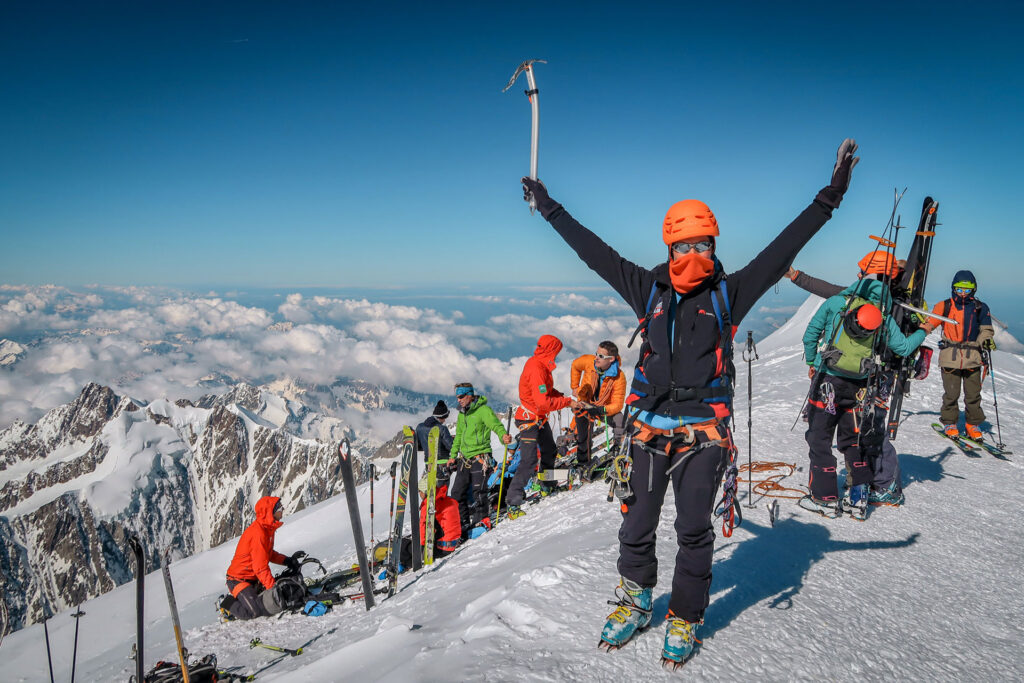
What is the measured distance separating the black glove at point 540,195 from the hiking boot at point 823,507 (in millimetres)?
5257

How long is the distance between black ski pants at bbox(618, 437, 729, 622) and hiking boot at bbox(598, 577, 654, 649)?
0.09 metres

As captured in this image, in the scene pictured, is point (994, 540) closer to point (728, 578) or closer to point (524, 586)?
point (728, 578)

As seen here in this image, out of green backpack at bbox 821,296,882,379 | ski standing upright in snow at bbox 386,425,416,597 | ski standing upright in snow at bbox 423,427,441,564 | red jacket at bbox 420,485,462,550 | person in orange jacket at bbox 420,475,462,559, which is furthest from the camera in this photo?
red jacket at bbox 420,485,462,550

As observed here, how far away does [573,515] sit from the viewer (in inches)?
297

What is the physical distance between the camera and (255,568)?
8.69 meters

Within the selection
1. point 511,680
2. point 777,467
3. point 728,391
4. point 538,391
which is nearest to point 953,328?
point 777,467

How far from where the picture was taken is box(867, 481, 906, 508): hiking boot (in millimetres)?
6719

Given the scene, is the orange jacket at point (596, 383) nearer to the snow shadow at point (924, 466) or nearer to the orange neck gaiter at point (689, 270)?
the snow shadow at point (924, 466)

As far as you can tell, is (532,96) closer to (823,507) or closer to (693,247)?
(693,247)

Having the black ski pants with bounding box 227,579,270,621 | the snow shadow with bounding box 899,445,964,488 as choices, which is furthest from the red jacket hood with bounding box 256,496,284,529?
the snow shadow with bounding box 899,445,964,488

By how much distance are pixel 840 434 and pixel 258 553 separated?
9136mm

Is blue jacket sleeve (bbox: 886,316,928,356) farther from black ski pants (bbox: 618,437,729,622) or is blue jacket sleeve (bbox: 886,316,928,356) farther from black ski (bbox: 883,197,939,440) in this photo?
black ski pants (bbox: 618,437,729,622)

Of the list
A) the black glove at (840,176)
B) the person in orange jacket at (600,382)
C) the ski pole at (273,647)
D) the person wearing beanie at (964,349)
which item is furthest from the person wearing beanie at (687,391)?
the person wearing beanie at (964,349)

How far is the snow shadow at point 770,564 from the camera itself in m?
4.14
